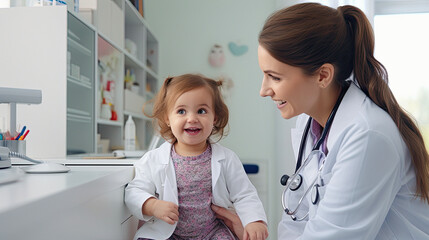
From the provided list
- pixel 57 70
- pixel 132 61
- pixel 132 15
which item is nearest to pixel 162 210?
pixel 57 70

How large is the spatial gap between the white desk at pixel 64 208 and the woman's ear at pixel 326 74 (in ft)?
2.03

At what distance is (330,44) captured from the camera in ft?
3.53

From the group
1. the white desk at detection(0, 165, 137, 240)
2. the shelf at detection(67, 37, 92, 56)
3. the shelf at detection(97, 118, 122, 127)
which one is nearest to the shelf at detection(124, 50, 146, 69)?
the shelf at detection(97, 118, 122, 127)

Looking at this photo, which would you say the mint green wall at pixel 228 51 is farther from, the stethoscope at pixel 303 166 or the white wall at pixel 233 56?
the stethoscope at pixel 303 166

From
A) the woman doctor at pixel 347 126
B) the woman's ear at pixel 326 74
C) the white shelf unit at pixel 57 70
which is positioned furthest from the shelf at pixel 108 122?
the woman's ear at pixel 326 74

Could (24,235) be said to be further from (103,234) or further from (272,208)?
(272,208)

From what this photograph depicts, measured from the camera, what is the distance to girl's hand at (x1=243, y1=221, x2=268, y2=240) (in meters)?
1.17

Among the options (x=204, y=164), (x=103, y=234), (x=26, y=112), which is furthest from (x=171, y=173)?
(x=26, y=112)

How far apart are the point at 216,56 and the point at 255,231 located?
258 cm

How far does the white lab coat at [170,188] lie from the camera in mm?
1204

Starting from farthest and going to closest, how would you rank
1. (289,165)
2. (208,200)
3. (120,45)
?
(289,165)
(120,45)
(208,200)

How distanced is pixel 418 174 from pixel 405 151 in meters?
0.06

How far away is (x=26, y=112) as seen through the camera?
177 cm

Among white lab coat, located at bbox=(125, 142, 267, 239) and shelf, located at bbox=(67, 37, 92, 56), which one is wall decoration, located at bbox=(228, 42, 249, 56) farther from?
white lab coat, located at bbox=(125, 142, 267, 239)
